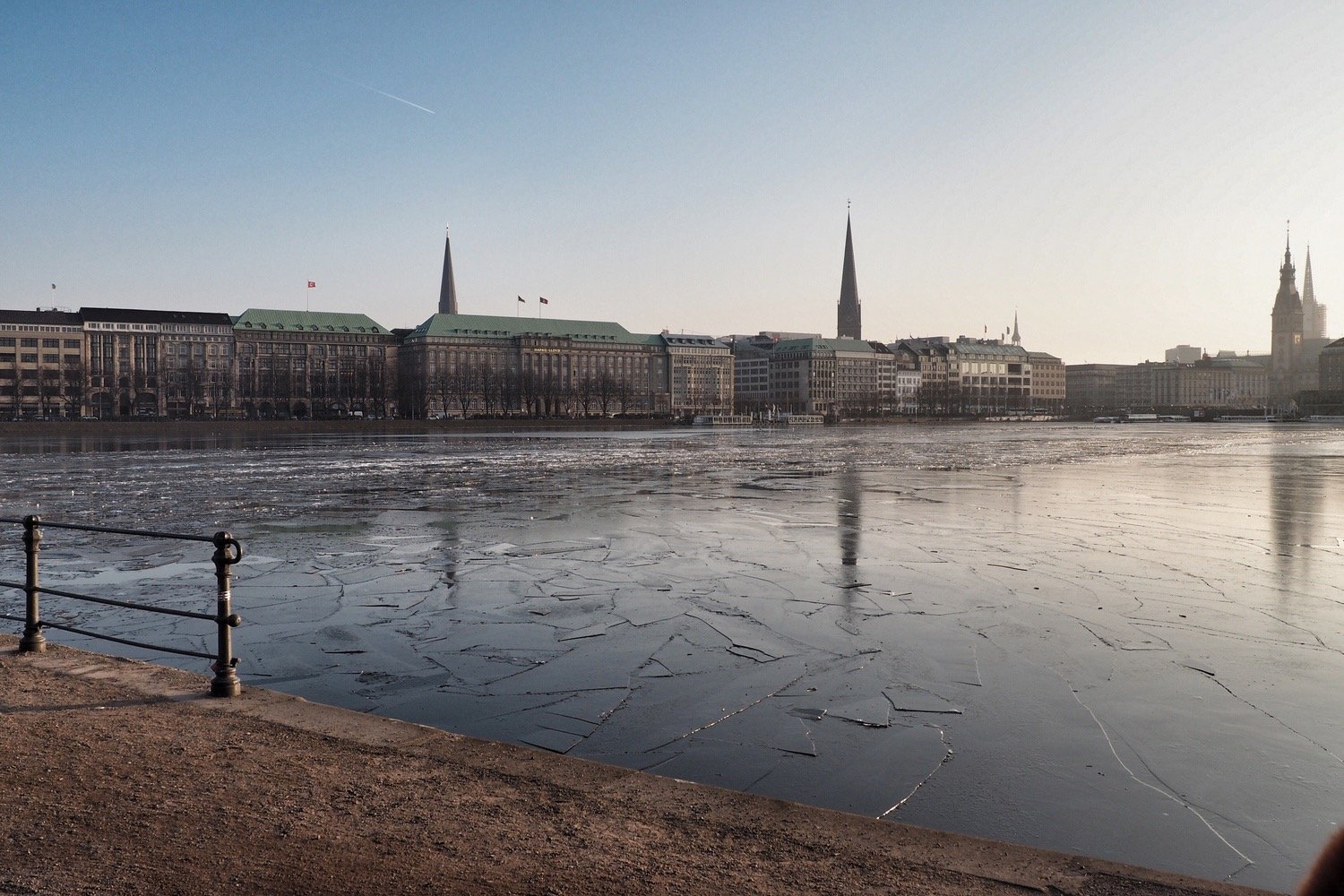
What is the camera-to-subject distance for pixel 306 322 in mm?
179375

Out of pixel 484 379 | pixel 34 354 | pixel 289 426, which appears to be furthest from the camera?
pixel 484 379

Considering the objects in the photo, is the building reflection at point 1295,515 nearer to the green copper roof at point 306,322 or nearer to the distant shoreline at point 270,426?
the distant shoreline at point 270,426

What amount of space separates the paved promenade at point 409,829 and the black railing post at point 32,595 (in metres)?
2.17

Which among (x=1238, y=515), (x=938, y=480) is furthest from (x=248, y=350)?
(x=1238, y=515)

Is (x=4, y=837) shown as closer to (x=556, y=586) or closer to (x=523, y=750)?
(x=523, y=750)

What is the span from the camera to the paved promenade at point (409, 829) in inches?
169

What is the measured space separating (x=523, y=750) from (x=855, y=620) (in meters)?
4.95

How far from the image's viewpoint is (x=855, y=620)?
10.2 m

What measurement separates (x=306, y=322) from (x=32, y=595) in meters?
183

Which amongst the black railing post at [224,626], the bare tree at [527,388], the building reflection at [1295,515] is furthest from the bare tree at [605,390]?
the black railing post at [224,626]

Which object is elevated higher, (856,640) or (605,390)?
(605,390)

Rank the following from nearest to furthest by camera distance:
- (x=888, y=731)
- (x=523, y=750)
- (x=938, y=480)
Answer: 1. (x=523, y=750)
2. (x=888, y=731)
3. (x=938, y=480)

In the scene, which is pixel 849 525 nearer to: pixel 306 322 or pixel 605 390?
pixel 605 390

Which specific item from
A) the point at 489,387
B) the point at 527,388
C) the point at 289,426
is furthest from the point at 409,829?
the point at 489,387
